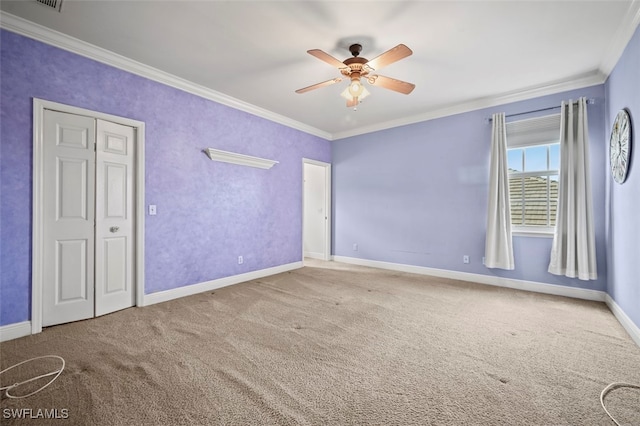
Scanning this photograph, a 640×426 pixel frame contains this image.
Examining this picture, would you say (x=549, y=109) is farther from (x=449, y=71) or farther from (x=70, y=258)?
(x=70, y=258)

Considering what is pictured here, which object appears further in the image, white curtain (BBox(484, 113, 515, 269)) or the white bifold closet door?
white curtain (BBox(484, 113, 515, 269))

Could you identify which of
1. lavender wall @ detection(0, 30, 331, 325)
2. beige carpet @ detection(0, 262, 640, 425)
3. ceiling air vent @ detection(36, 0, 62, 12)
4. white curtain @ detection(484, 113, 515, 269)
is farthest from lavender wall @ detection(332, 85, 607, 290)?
ceiling air vent @ detection(36, 0, 62, 12)

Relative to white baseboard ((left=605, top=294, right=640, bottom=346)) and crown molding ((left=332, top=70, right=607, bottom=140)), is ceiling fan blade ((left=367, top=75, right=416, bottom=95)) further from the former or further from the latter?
white baseboard ((left=605, top=294, right=640, bottom=346))

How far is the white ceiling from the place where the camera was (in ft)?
7.42

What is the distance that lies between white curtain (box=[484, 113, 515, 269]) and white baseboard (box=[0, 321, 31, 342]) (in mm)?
5337

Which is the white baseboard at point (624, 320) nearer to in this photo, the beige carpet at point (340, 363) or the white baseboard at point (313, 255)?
the beige carpet at point (340, 363)

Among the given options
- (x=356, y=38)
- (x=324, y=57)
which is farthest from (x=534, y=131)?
(x=324, y=57)

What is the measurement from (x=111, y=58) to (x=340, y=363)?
12.3 feet

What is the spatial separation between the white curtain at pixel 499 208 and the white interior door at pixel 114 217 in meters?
4.73

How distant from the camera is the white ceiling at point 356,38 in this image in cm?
226

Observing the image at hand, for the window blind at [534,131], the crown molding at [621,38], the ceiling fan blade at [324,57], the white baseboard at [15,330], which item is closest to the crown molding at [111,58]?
the ceiling fan blade at [324,57]

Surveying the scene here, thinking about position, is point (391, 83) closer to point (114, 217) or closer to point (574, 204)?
point (574, 204)

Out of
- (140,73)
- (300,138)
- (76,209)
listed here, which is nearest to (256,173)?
(300,138)

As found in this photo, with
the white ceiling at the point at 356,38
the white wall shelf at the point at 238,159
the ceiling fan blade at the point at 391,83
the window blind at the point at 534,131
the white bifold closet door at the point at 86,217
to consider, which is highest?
the white ceiling at the point at 356,38
